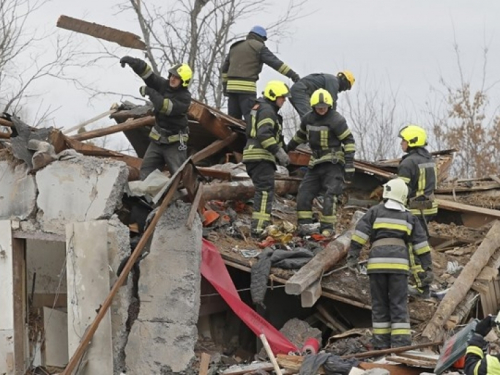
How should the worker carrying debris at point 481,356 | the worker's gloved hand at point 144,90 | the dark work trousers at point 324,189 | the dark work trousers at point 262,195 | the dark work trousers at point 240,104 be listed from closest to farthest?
the worker carrying debris at point 481,356 → the worker's gloved hand at point 144,90 → the dark work trousers at point 262,195 → the dark work trousers at point 324,189 → the dark work trousers at point 240,104

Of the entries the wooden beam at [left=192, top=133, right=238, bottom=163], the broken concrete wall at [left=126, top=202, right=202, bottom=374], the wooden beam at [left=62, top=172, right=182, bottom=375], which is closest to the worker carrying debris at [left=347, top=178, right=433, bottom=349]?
the broken concrete wall at [left=126, top=202, right=202, bottom=374]

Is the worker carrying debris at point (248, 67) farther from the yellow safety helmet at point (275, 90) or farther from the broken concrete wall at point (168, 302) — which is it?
the broken concrete wall at point (168, 302)

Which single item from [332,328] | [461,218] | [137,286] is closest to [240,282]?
[332,328]

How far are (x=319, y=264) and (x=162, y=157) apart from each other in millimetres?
2380

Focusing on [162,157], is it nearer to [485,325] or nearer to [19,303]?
[19,303]

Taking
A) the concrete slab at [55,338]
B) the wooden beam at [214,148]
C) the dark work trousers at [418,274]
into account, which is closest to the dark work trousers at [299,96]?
the wooden beam at [214,148]

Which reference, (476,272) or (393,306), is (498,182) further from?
(393,306)

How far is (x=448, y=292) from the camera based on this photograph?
33.5 ft

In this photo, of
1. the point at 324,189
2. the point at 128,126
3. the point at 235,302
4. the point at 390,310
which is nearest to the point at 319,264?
the point at 235,302

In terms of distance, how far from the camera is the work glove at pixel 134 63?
33.2ft

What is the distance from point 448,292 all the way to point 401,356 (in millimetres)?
1916

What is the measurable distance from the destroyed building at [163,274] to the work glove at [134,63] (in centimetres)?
109

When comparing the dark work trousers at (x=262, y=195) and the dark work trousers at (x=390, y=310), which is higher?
the dark work trousers at (x=262, y=195)

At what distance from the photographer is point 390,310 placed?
9188mm
